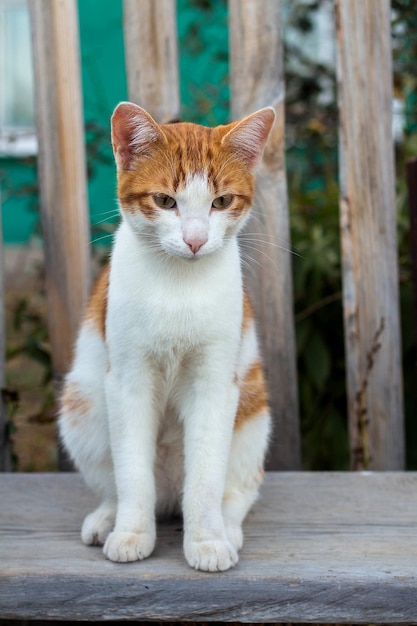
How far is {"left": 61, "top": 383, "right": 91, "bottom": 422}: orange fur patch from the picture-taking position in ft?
6.14

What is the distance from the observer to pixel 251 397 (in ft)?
6.21

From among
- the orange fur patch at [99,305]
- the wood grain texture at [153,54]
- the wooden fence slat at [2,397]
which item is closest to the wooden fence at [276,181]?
the wood grain texture at [153,54]

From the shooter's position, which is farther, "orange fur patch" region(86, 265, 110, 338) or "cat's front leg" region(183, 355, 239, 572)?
"orange fur patch" region(86, 265, 110, 338)

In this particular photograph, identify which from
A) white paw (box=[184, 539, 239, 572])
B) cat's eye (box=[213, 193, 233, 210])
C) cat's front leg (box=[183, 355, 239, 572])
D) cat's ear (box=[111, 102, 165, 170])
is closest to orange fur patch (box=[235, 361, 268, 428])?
cat's front leg (box=[183, 355, 239, 572])

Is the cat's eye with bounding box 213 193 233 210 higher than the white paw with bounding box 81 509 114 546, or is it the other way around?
the cat's eye with bounding box 213 193 233 210

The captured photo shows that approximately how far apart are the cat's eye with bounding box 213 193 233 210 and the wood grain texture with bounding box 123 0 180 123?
0.61 m

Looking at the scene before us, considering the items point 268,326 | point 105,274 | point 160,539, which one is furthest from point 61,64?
point 160,539

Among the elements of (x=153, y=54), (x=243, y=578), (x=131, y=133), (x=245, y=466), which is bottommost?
(x=243, y=578)

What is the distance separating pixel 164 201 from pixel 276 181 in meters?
0.67

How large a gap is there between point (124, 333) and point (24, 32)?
214 inches

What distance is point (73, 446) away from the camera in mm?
1895

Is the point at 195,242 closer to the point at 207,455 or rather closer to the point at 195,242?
the point at 195,242

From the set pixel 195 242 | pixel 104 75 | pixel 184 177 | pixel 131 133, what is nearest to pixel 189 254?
pixel 195 242

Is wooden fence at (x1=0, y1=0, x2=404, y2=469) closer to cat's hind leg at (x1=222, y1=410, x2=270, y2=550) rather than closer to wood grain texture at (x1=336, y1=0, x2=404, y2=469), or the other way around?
wood grain texture at (x1=336, y1=0, x2=404, y2=469)
